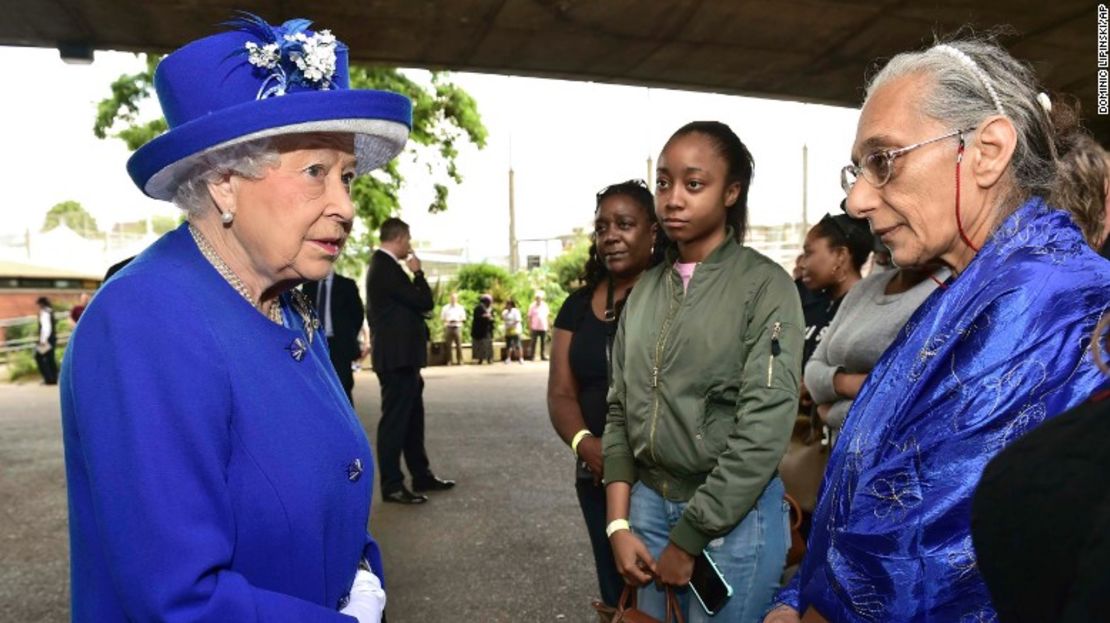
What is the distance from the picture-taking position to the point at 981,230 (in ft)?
4.61

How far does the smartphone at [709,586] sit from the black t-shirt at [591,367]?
909mm

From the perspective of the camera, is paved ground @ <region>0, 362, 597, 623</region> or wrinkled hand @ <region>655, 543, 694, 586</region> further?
paved ground @ <region>0, 362, 597, 623</region>

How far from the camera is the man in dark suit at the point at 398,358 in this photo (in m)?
6.56

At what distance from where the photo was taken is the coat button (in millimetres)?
1608

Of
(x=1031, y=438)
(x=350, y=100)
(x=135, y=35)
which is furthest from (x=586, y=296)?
(x=135, y=35)

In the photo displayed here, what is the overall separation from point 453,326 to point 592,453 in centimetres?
1775

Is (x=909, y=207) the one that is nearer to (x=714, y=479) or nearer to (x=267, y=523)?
(x=714, y=479)

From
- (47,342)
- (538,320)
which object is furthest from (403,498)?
(47,342)

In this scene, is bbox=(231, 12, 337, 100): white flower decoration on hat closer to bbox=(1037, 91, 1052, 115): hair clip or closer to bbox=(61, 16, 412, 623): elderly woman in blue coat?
bbox=(61, 16, 412, 623): elderly woman in blue coat

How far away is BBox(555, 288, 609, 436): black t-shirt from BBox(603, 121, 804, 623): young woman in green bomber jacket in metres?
0.54

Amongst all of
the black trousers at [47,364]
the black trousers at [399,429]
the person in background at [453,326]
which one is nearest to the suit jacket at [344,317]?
the black trousers at [399,429]

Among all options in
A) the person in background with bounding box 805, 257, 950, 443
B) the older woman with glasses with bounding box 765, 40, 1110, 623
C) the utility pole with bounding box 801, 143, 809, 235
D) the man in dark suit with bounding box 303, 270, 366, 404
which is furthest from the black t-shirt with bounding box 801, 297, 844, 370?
the utility pole with bounding box 801, 143, 809, 235

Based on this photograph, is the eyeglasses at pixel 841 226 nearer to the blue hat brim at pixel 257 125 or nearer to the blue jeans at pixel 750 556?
the blue jeans at pixel 750 556

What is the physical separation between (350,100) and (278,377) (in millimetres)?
546
